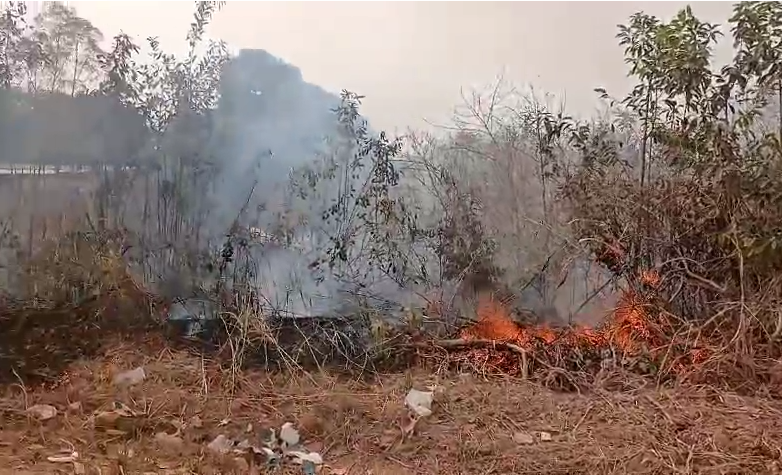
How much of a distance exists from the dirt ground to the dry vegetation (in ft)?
0.06

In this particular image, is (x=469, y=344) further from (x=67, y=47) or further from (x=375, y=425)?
(x=67, y=47)

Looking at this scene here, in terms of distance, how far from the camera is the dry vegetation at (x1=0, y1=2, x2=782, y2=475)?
330cm

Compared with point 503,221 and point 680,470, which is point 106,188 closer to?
point 503,221

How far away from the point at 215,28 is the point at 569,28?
7.69ft

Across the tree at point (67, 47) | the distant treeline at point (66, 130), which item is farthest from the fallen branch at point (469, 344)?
the tree at point (67, 47)

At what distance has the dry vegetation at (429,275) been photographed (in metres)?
3.30

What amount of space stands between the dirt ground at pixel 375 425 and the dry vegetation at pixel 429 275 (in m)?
0.02

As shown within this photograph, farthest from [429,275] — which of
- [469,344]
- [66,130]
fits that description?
[66,130]

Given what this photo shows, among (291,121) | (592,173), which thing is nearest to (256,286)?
(291,121)

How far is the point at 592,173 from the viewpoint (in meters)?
4.39

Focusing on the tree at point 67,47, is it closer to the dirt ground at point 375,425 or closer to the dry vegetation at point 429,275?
the dry vegetation at point 429,275

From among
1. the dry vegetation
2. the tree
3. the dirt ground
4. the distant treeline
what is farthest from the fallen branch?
the tree

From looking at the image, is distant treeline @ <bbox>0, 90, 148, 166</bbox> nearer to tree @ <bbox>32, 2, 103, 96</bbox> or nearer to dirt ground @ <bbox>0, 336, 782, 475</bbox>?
tree @ <bbox>32, 2, 103, 96</bbox>

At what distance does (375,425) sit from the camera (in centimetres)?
329
